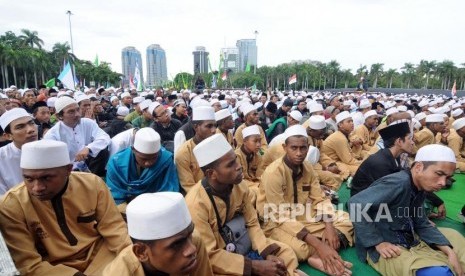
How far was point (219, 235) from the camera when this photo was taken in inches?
107

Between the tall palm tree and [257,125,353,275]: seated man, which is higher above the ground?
the tall palm tree

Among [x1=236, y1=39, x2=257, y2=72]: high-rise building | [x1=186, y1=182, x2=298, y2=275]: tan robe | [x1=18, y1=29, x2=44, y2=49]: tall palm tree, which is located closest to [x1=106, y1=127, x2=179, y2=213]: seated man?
[x1=186, y1=182, x2=298, y2=275]: tan robe

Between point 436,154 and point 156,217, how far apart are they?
89.1 inches

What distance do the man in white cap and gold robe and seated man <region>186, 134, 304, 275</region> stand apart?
198 centimetres

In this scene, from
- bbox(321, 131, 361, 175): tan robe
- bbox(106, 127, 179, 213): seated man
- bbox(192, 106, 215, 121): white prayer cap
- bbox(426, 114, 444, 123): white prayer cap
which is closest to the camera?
bbox(106, 127, 179, 213): seated man

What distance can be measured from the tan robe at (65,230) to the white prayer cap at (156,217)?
2.80ft

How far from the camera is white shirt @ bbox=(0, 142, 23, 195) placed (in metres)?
3.25

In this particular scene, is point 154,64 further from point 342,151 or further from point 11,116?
point 11,116

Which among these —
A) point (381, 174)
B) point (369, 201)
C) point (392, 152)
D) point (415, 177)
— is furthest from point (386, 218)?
point (392, 152)

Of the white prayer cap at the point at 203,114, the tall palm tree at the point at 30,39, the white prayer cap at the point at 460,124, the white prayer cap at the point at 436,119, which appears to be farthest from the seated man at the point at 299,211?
the tall palm tree at the point at 30,39

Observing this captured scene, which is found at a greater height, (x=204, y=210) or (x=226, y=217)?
(x=204, y=210)

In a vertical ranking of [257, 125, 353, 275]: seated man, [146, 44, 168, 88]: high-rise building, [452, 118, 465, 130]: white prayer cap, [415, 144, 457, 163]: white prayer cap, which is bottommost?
[257, 125, 353, 275]: seated man

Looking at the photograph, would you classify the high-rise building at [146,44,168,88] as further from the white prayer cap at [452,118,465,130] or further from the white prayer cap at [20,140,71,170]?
the white prayer cap at [20,140,71,170]

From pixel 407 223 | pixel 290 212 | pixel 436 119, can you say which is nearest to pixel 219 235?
pixel 290 212
